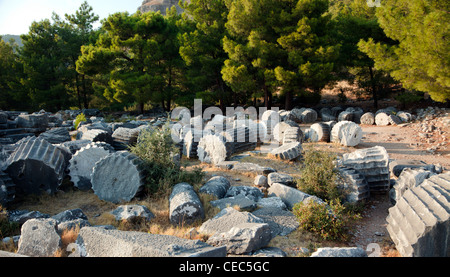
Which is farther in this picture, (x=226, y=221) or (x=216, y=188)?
(x=216, y=188)

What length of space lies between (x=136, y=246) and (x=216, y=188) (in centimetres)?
238

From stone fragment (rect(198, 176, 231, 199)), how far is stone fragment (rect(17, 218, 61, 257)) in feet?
7.57

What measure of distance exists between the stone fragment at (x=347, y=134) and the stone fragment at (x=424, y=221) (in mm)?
5057

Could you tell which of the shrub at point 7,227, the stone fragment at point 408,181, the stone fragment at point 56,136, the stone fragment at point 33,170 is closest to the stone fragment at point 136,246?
the shrub at point 7,227

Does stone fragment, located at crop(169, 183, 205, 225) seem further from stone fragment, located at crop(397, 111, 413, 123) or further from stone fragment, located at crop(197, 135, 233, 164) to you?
stone fragment, located at crop(397, 111, 413, 123)

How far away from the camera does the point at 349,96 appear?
66.1 feet

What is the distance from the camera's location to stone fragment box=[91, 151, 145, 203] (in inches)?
192

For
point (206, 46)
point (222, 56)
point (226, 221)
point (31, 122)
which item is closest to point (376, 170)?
point (226, 221)

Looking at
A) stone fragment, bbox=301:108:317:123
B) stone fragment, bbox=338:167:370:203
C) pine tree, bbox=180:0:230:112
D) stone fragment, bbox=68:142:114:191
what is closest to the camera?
stone fragment, bbox=338:167:370:203

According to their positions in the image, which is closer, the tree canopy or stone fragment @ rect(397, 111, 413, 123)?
stone fragment @ rect(397, 111, 413, 123)


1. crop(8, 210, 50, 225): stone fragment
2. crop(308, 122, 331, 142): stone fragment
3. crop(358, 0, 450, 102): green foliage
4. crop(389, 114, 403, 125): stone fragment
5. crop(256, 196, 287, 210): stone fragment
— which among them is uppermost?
crop(358, 0, 450, 102): green foliage

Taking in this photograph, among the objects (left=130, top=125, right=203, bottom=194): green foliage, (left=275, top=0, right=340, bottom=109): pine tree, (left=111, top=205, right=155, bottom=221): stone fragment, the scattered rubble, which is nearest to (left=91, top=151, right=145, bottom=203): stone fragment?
the scattered rubble

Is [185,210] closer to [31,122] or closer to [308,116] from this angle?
[31,122]

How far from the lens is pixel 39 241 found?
3.17 m
